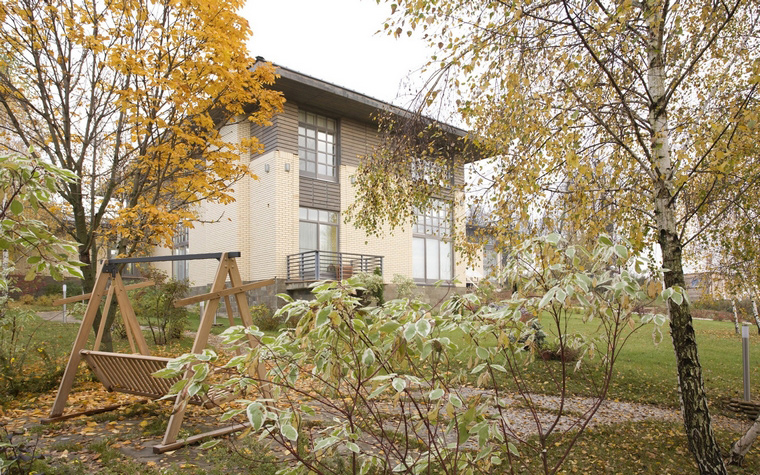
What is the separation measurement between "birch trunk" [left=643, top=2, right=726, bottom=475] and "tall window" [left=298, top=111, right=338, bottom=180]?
1280cm

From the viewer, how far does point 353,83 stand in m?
15.6

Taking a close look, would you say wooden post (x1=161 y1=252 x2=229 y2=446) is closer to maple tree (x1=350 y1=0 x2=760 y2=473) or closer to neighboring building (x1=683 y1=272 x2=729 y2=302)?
maple tree (x1=350 y1=0 x2=760 y2=473)

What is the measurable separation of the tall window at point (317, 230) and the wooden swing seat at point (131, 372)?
36.0ft

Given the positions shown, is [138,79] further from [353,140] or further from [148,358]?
[353,140]

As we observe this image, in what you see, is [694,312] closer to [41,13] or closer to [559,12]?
[559,12]

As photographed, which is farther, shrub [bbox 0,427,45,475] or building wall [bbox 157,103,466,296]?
building wall [bbox 157,103,466,296]

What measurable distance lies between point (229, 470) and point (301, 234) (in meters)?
12.5

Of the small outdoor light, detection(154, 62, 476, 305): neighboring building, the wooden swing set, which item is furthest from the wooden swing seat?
detection(154, 62, 476, 305): neighboring building

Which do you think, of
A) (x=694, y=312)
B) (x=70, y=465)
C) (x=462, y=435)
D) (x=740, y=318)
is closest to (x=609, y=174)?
(x=462, y=435)

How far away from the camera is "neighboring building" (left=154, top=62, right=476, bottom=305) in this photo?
14.9 metres

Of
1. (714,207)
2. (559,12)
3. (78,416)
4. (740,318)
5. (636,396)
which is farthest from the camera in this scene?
(740,318)

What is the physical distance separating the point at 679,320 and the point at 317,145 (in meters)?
13.7

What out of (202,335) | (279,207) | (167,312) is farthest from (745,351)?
(279,207)

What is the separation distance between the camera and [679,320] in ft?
12.9
